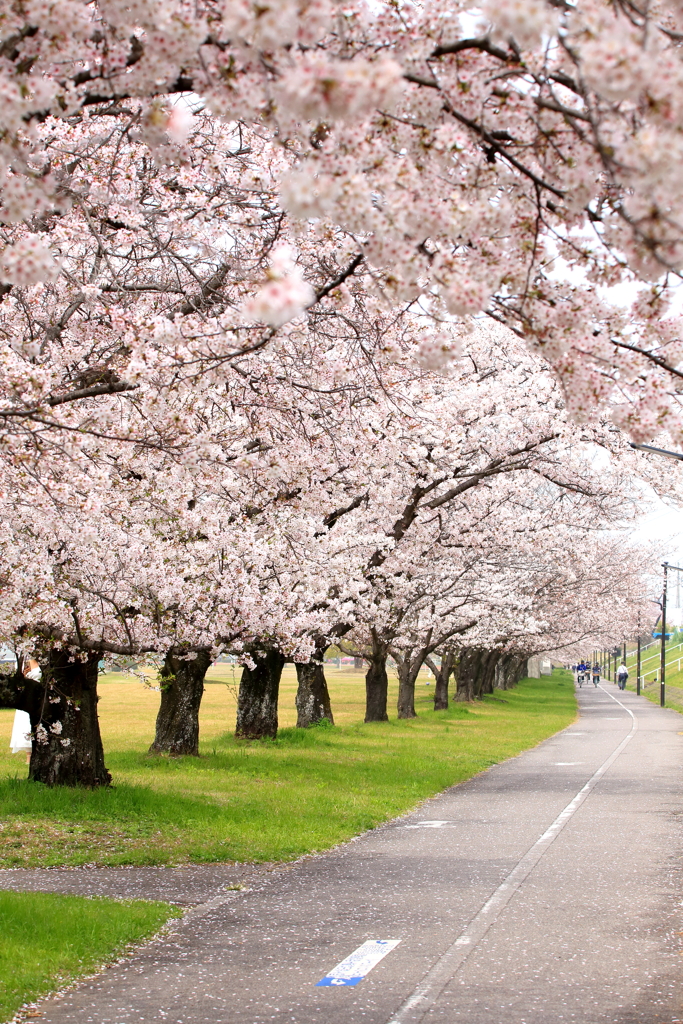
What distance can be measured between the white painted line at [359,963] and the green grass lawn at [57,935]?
1740 mm

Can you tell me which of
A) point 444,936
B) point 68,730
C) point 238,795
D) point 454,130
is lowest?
point 238,795

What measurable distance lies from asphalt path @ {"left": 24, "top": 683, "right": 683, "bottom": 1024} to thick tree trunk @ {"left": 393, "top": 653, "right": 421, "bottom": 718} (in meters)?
23.3

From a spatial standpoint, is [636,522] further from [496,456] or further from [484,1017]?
[484,1017]

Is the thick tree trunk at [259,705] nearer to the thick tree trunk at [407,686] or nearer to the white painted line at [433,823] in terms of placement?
the white painted line at [433,823]

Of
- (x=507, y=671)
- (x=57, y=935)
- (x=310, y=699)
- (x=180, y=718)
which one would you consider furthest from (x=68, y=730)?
(x=507, y=671)

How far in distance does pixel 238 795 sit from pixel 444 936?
8595mm

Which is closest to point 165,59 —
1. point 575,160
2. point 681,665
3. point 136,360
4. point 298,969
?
point 575,160

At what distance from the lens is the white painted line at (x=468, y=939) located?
21.4 feet

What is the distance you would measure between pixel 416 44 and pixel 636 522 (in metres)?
16.9

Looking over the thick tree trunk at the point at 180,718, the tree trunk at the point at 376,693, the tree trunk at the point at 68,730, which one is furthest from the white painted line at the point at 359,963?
the tree trunk at the point at 376,693

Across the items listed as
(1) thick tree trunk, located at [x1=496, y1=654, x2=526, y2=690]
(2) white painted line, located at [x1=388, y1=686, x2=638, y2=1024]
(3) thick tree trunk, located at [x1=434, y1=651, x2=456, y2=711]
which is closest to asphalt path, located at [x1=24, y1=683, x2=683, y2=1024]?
(2) white painted line, located at [x1=388, y1=686, x2=638, y2=1024]

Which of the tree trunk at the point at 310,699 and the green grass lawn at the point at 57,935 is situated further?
the tree trunk at the point at 310,699

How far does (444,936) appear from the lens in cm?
838

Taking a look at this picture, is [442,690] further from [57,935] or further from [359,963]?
[359,963]
